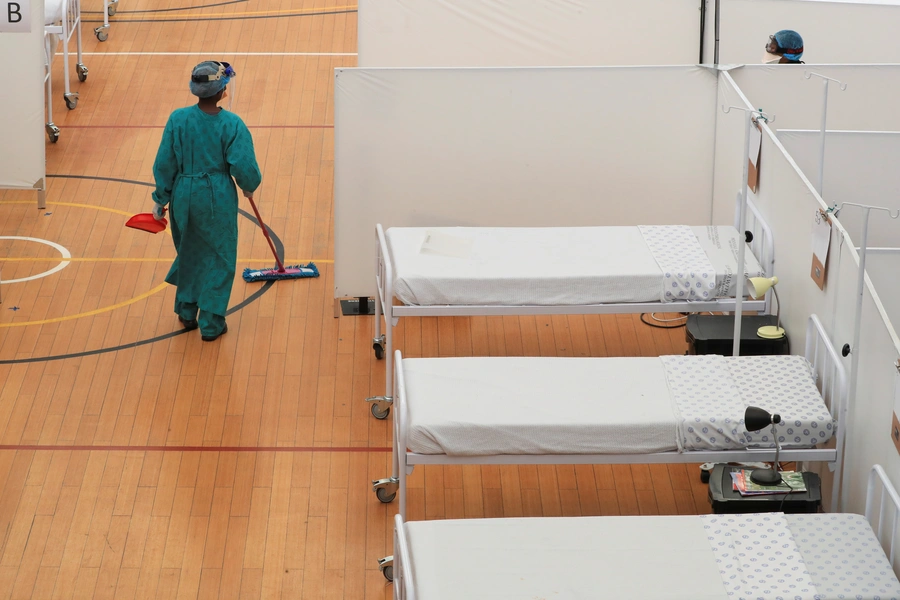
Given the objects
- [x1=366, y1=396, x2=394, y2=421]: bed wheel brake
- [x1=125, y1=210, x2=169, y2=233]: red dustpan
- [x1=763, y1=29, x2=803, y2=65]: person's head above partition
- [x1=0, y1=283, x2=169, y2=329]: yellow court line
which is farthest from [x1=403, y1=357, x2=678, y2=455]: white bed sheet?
[x1=763, y1=29, x2=803, y2=65]: person's head above partition

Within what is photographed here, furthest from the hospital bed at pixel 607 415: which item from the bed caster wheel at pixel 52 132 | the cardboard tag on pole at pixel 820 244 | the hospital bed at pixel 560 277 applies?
the bed caster wheel at pixel 52 132

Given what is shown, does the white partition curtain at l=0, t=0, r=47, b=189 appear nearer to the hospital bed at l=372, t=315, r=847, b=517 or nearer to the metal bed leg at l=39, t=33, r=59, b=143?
the metal bed leg at l=39, t=33, r=59, b=143

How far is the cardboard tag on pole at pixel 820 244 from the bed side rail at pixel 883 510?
980 mm

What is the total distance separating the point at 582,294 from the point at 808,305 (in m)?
0.99

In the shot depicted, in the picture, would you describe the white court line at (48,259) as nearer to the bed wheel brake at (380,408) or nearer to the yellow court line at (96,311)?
the yellow court line at (96,311)

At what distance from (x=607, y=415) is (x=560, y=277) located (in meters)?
1.11

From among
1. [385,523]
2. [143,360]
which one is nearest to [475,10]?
[143,360]

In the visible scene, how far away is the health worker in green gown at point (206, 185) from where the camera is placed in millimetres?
5707

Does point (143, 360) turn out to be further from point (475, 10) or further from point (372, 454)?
point (475, 10)

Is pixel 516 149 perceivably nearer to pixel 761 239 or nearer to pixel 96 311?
pixel 761 239

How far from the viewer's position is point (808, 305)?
4820 millimetres

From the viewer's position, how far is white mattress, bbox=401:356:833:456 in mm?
4207

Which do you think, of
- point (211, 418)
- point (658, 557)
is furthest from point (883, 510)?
A: point (211, 418)

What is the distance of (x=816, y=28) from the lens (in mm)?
7035
